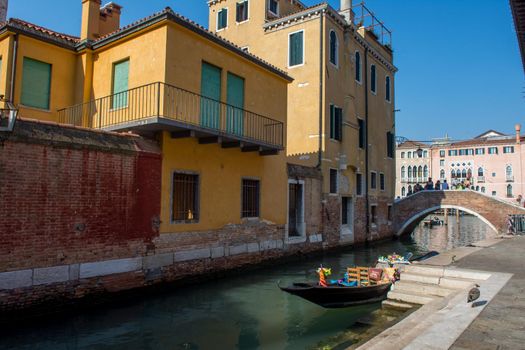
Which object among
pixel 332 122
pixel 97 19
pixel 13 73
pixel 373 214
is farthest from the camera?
pixel 373 214

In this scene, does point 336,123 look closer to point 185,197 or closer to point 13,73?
point 185,197

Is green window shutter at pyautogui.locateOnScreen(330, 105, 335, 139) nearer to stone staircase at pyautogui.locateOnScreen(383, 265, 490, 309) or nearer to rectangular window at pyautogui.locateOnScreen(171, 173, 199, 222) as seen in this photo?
rectangular window at pyautogui.locateOnScreen(171, 173, 199, 222)

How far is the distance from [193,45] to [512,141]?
5230 centimetres

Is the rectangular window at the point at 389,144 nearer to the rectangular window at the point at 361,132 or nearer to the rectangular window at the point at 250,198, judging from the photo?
the rectangular window at the point at 361,132

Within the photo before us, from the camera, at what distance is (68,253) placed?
7.80 m

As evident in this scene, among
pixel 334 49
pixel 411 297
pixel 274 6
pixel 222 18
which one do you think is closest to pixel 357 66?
pixel 334 49

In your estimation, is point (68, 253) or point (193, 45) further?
point (193, 45)

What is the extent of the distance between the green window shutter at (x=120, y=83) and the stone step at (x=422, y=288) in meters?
7.88

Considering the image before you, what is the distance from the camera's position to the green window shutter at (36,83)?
11.1m

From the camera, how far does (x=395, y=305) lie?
814cm

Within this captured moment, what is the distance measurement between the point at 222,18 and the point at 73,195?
15.4 meters

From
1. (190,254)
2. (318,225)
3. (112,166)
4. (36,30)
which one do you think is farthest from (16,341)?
(318,225)

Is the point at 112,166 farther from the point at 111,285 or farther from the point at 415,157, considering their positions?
the point at 415,157

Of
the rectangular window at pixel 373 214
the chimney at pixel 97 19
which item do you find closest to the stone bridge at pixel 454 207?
the rectangular window at pixel 373 214
